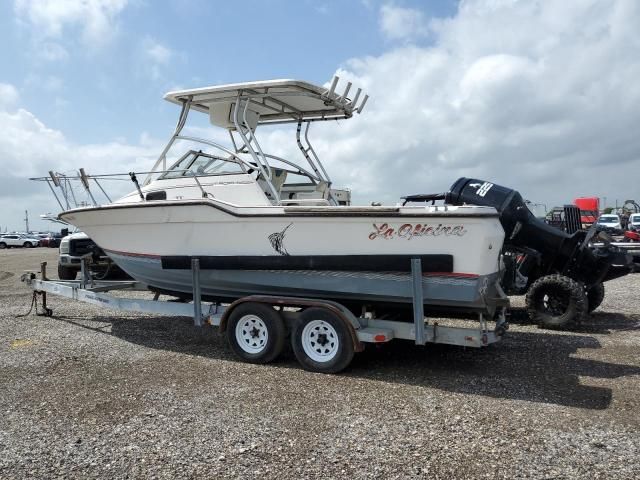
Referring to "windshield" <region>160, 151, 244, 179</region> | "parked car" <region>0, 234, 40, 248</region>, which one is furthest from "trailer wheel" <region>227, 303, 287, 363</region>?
"parked car" <region>0, 234, 40, 248</region>

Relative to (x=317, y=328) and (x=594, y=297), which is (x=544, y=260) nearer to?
(x=594, y=297)

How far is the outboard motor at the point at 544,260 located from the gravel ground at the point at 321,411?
573 mm

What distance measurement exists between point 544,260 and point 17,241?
4430cm

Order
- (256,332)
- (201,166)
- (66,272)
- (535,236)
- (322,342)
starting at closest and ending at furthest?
(322,342) < (256,332) < (201,166) < (535,236) < (66,272)

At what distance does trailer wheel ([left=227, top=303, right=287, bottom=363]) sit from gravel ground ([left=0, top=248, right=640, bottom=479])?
188mm

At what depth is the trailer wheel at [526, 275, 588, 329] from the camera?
23.9 ft

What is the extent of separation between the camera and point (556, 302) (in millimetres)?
7590

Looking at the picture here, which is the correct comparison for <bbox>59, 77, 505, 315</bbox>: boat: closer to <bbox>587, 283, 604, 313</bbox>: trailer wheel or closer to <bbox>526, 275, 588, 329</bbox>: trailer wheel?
<bbox>526, 275, 588, 329</bbox>: trailer wheel

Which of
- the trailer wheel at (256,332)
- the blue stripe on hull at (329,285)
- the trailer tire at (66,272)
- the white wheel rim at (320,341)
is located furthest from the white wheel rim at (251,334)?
the trailer tire at (66,272)

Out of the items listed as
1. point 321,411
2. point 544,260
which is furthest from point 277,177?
point 544,260

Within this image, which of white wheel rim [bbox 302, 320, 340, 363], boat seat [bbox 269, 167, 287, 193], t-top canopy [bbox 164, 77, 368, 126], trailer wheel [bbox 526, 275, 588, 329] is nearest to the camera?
white wheel rim [bbox 302, 320, 340, 363]

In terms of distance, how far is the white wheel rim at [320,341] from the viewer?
5547 millimetres

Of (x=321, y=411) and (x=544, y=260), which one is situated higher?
(x=544, y=260)

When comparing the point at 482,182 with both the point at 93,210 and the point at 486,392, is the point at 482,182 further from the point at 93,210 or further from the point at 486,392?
the point at 93,210
